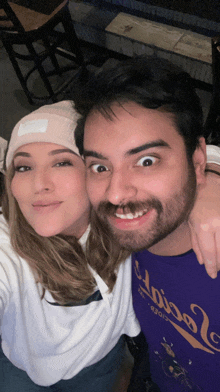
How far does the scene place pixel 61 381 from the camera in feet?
5.45

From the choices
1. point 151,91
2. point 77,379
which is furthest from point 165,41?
point 77,379

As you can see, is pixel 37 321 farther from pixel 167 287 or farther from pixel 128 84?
pixel 128 84

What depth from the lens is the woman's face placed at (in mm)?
1228

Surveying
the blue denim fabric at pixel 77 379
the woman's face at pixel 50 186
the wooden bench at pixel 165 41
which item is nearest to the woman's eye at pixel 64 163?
the woman's face at pixel 50 186

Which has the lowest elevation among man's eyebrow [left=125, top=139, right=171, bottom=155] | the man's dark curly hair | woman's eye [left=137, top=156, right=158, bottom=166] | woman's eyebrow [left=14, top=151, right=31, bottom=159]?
woman's eyebrow [left=14, top=151, right=31, bottom=159]

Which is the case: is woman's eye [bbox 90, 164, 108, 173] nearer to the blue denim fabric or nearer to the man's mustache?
the man's mustache

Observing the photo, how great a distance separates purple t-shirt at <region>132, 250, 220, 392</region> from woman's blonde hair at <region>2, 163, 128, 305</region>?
0.56ft

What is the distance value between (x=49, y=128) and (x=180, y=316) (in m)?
1.06

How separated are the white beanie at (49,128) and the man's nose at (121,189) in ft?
1.10

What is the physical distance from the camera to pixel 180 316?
47.1 inches

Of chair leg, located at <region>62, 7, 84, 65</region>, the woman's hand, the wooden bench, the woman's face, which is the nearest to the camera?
the woman's hand

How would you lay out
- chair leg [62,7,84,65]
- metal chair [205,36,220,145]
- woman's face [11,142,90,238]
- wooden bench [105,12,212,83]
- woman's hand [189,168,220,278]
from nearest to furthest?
woman's hand [189,168,220,278], woman's face [11,142,90,238], metal chair [205,36,220,145], chair leg [62,7,84,65], wooden bench [105,12,212,83]

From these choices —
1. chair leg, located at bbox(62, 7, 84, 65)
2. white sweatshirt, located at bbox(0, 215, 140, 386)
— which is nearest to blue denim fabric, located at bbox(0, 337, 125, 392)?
white sweatshirt, located at bbox(0, 215, 140, 386)

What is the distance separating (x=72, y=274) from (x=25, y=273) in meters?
0.24
